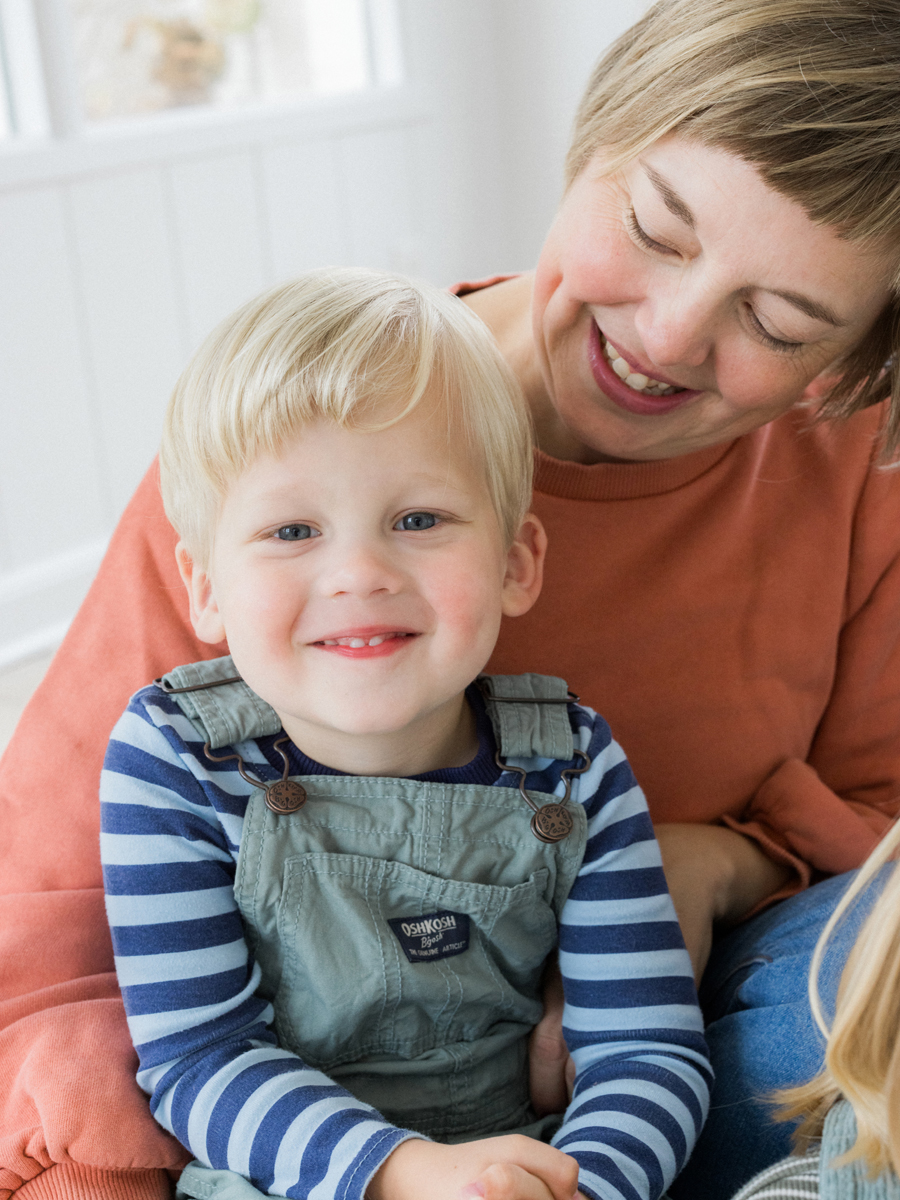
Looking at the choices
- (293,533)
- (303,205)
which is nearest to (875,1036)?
(293,533)

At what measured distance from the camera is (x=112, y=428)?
9.18 feet

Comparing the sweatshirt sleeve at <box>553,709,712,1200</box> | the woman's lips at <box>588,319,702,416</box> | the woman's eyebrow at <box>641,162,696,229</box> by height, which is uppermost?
the woman's eyebrow at <box>641,162,696,229</box>

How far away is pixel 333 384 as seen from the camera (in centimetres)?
87

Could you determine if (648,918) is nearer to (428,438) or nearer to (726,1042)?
(726,1042)

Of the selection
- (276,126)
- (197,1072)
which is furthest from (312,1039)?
(276,126)

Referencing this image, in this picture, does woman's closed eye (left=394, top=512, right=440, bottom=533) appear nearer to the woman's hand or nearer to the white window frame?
the woman's hand

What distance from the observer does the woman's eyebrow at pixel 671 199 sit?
996mm

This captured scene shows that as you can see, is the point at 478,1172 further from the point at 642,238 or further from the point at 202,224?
the point at 202,224

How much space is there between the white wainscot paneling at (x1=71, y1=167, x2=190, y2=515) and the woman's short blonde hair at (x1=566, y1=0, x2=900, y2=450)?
6.23ft

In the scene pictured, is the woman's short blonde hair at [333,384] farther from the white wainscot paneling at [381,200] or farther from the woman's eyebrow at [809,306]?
the white wainscot paneling at [381,200]

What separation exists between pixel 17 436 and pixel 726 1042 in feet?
6.65

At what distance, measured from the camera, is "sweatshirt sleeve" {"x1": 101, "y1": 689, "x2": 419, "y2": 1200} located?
84 cm

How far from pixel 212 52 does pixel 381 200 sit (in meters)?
0.57

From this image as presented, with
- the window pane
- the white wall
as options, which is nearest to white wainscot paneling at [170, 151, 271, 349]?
the white wall
